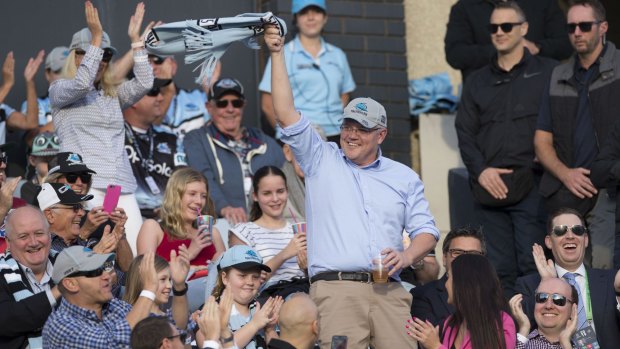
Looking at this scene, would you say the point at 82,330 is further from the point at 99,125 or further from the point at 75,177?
the point at 99,125

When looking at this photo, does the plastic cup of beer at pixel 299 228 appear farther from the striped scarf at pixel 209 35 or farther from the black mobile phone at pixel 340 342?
the black mobile phone at pixel 340 342

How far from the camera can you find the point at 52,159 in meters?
11.0

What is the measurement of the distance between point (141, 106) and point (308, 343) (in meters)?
4.39

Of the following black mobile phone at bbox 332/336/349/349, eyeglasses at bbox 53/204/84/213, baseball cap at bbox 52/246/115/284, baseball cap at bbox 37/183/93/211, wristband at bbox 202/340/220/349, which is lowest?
black mobile phone at bbox 332/336/349/349

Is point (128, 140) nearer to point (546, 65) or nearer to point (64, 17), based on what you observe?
point (64, 17)

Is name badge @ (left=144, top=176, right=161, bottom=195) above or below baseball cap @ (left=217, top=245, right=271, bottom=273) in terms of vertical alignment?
above

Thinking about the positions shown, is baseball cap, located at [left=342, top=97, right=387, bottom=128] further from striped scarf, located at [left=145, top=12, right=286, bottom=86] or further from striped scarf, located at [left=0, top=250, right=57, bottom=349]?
striped scarf, located at [left=0, top=250, right=57, bottom=349]

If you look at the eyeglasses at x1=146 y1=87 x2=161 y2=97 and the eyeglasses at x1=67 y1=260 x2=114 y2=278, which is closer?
the eyeglasses at x1=67 y1=260 x2=114 y2=278

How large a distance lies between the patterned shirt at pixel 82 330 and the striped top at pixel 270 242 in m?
2.16

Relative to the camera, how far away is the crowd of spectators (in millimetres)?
8305

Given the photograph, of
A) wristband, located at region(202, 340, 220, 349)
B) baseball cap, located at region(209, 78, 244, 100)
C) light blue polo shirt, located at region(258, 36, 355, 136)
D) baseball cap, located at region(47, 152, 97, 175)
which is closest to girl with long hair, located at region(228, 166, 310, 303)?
baseball cap, located at region(47, 152, 97, 175)

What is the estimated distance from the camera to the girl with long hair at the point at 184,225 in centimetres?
1000

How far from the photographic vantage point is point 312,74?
12656 mm

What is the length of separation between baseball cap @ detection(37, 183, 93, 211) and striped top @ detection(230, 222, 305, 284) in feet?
4.13
